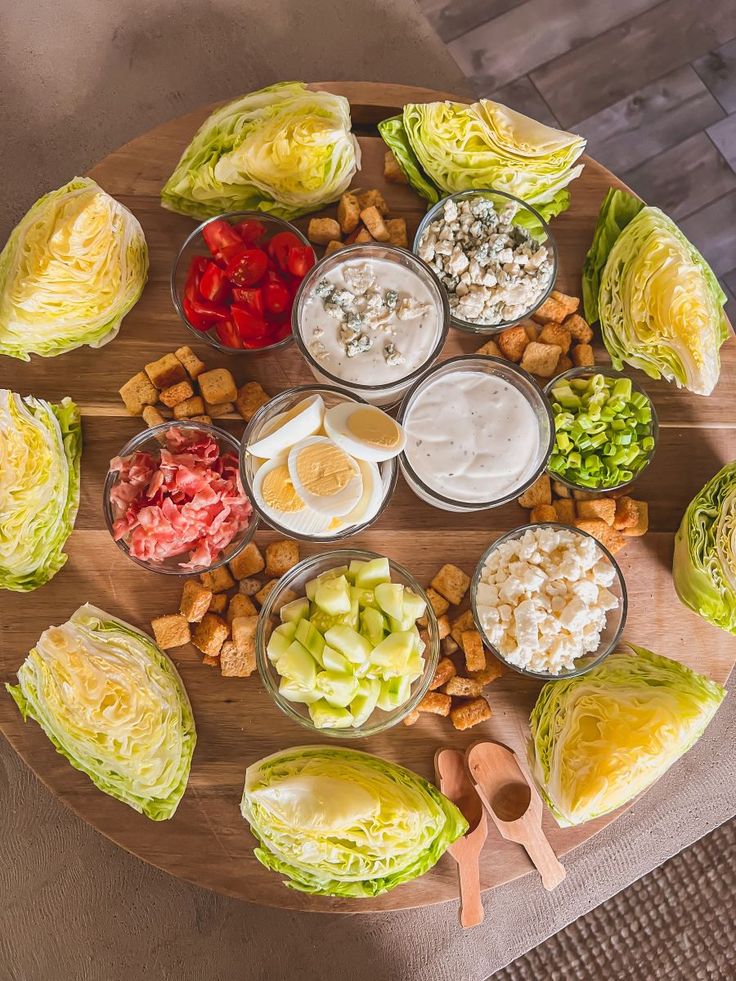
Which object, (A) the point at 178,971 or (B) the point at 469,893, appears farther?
(A) the point at 178,971

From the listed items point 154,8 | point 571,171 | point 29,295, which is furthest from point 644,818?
point 154,8

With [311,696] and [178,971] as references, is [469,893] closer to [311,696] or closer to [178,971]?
[311,696]

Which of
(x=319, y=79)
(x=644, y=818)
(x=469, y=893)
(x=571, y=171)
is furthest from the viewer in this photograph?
(x=319, y=79)

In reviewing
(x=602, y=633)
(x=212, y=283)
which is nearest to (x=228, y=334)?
(x=212, y=283)

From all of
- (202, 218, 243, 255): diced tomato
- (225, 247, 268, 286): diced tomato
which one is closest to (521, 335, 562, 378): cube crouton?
(225, 247, 268, 286): diced tomato

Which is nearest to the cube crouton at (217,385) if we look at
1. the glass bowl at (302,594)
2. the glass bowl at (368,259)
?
the glass bowl at (368,259)

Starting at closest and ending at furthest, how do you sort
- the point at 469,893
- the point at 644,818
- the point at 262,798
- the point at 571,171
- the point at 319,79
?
the point at 262,798, the point at 469,893, the point at 571,171, the point at 644,818, the point at 319,79

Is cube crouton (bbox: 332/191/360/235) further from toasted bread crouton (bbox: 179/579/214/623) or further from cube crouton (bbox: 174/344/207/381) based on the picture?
toasted bread crouton (bbox: 179/579/214/623)
